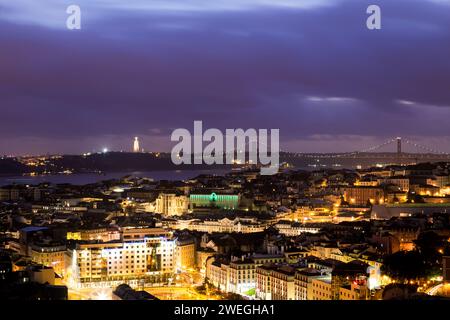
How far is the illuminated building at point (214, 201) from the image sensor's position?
17.5 m

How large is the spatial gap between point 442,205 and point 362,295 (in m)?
7.27

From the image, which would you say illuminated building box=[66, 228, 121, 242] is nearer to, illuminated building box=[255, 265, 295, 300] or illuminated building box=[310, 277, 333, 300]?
illuminated building box=[255, 265, 295, 300]

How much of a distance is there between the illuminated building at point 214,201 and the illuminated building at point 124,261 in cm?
689

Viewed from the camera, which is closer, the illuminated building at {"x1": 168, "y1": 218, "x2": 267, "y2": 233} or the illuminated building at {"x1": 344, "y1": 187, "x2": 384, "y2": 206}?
the illuminated building at {"x1": 168, "y1": 218, "x2": 267, "y2": 233}

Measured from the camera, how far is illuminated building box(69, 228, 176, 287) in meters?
9.66

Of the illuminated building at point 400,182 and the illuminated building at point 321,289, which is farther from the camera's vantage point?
the illuminated building at point 400,182

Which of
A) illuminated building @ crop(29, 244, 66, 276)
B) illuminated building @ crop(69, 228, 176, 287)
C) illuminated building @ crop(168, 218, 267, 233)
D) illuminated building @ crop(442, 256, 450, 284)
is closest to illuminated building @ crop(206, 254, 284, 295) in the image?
illuminated building @ crop(69, 228, 176, 287)

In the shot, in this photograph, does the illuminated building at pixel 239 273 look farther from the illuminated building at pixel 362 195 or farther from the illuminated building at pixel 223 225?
the illuminated building at pixel 362 195

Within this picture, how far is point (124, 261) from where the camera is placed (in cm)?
1012

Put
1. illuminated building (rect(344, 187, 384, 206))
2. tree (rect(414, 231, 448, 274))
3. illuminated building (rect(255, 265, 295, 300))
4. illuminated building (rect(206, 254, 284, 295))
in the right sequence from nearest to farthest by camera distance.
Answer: illuminated building (rect(255, 265, 295, 300))
tree (rect(414, 231, 448, 274))
illuminated building (rect(206, 254, 284, 295))
illuminated building (rect(344, 187, 384, 206))

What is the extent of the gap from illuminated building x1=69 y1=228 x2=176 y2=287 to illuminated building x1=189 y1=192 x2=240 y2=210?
6.89 m

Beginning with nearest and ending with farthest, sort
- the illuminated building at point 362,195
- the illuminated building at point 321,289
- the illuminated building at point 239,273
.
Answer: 1. the illuminated building at point 321,289
2. the illuminated building at point 239,273
3. the illuminated building at point 362,195

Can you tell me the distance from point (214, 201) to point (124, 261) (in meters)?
7.70

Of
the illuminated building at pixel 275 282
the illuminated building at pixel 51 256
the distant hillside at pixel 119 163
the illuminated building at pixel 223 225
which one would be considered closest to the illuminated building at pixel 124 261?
the illuminated building at pixel 51 256
